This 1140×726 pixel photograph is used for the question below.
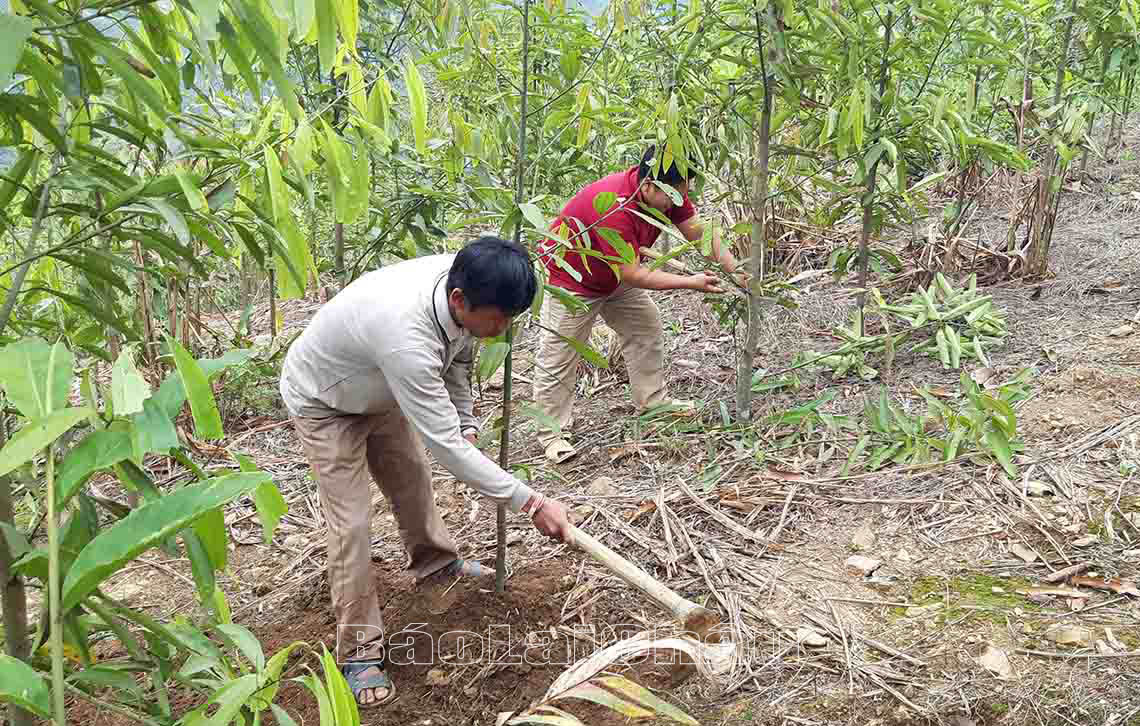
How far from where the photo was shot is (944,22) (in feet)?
9.72

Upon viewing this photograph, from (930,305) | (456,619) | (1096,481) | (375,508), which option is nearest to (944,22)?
(930,305)

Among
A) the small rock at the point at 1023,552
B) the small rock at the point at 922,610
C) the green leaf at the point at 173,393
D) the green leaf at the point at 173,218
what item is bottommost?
the small rock at the point at 922,610

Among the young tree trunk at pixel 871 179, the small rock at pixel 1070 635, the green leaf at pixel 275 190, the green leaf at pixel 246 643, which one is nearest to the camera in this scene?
the green leaf at pixel 246 643

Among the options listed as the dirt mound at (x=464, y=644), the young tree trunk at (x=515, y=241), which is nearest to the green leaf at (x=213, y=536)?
the young tree trunk at (x=515, y=241)

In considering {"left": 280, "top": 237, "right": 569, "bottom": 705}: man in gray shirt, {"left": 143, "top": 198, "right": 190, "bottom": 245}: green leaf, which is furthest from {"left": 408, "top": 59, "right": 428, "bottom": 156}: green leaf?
{"left": 143, "top": 198, "right": 190, "bottom": 245}: green leaf

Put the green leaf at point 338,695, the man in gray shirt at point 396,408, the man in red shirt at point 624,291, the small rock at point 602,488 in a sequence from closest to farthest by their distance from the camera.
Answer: the green leaf at point 338,695 → the man in gray shirt at point 396,408 → the small rock at point 602,488 → the man in red shirt at point 624,291

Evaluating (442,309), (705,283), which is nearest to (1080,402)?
(705,283)

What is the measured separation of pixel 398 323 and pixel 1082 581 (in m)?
2.02

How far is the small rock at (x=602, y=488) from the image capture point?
129 inches

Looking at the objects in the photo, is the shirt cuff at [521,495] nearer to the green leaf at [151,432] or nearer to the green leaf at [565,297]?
the green leaf at [565,297]

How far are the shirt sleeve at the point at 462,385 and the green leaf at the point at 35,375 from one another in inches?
58.5

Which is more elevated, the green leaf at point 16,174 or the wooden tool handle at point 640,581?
the green leaf at point 16,174

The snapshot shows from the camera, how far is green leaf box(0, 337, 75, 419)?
0.99 metres

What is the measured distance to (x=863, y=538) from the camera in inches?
109
